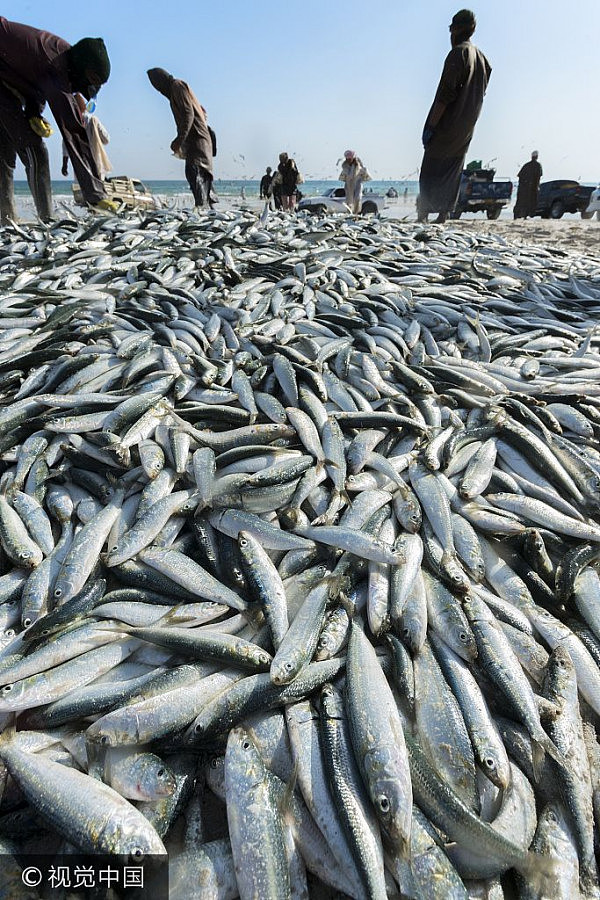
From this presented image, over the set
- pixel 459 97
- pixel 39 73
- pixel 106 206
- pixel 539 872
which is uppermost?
pixel 459 97

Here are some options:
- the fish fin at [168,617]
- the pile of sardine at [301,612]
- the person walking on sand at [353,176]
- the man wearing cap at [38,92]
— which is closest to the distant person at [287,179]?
the person walking on sand at [353,176]

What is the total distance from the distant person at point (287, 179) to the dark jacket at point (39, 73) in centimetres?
1030

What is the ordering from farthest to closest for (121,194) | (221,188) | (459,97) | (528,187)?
(221,188) < (528,187) < (121,194) < (459,97)

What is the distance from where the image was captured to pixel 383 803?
1.62 m

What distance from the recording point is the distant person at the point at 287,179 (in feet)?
63.1

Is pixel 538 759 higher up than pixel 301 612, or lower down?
lower down

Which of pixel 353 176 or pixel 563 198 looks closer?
pixel 353 176

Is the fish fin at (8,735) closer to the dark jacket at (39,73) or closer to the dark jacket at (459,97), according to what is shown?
the dark jacket at (39,73)

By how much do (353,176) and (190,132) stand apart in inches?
310

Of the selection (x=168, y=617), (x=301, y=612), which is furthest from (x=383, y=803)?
(x=168, y=617)

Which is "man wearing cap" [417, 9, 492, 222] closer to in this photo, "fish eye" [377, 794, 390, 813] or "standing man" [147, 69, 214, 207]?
"standing man" [147, 69, 214, 207]

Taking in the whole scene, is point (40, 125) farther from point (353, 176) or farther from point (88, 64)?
point (353, 176)

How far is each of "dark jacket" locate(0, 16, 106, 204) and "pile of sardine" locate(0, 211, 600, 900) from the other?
8.02m

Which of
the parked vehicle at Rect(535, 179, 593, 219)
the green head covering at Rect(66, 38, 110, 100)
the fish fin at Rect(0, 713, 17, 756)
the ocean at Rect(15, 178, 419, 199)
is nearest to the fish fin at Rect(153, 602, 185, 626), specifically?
the fish fin at Rect(0, 713, 17, 756)
